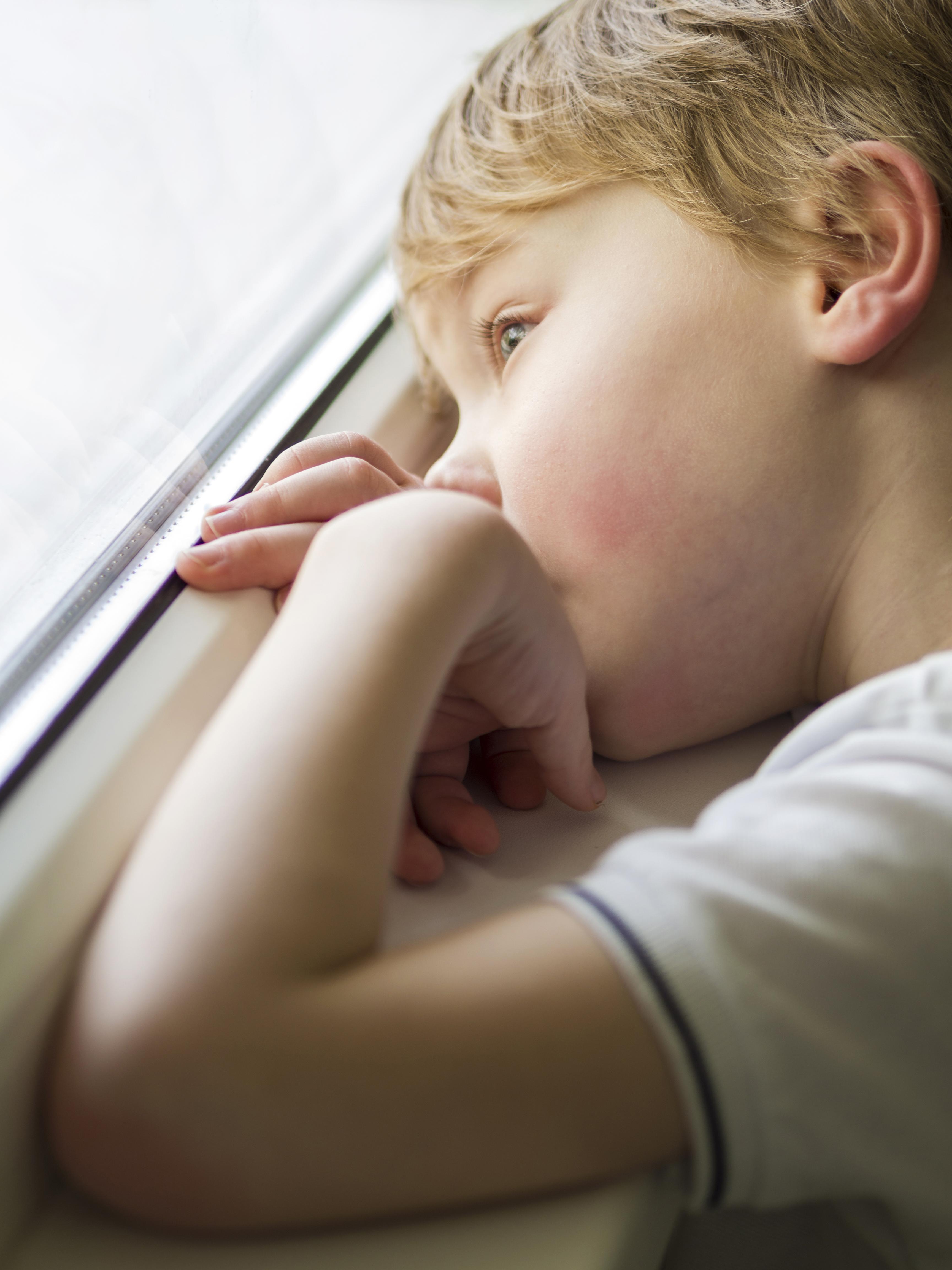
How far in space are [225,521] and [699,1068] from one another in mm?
420

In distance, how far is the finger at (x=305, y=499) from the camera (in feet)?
2.03

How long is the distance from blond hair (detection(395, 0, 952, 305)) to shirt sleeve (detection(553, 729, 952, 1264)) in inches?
16.9

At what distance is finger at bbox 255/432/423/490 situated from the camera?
2.20 ft

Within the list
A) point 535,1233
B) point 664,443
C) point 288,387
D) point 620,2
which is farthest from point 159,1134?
point 620,2

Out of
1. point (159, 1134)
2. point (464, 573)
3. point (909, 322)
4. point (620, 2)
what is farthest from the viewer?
point (620, 2)

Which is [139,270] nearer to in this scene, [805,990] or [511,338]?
[511,338]

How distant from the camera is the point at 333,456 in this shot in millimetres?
688

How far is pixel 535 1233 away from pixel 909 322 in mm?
568

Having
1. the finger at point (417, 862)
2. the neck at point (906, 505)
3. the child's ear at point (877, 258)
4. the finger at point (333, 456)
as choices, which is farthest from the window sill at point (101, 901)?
the child's ear at point (877, 258)

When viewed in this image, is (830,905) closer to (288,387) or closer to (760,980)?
(760,980)

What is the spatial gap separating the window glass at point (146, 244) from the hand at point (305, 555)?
0.06 meters

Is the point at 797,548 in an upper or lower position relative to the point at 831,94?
lower

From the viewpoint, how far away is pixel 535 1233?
40 centimetres

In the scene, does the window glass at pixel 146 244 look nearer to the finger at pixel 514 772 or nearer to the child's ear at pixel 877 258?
the finger at pixel 514 772
